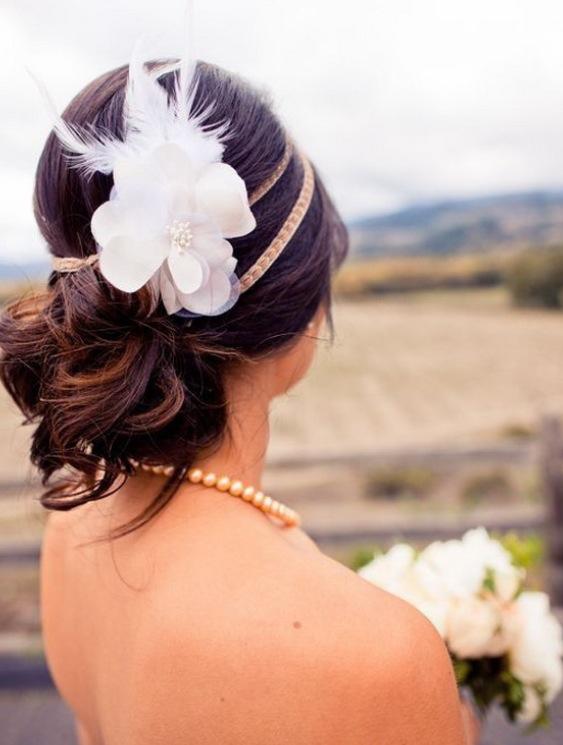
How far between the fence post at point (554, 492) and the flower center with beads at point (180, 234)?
A: 10.2 ft

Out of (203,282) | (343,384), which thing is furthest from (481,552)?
(343,384)

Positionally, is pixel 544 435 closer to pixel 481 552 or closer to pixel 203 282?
pixel 481 552

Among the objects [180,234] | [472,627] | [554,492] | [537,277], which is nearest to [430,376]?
[537,277]

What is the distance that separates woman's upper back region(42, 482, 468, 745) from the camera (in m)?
0.88

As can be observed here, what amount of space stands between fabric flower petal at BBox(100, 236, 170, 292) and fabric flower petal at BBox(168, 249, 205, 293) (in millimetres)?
20

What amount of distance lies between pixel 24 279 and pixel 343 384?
672 inches

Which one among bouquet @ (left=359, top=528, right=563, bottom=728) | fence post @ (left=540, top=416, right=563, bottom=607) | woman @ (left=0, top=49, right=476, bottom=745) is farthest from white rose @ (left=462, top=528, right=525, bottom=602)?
fence post @ (left=540, top=416, right=563, bottom=607)

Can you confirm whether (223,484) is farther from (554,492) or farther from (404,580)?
(554,492)

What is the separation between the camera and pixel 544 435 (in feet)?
12.2

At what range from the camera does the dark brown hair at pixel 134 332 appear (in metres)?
1.03

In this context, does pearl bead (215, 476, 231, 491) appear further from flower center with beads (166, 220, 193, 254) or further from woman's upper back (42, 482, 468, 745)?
flower center with beads (166, 220, 193, 254)

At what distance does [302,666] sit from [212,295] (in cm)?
50

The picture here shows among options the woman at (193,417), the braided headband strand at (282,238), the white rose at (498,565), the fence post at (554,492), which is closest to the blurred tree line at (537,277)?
the fence post at (554,492)

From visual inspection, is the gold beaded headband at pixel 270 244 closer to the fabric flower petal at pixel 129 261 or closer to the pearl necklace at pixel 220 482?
the fabric flower petal at pixel 129 261
